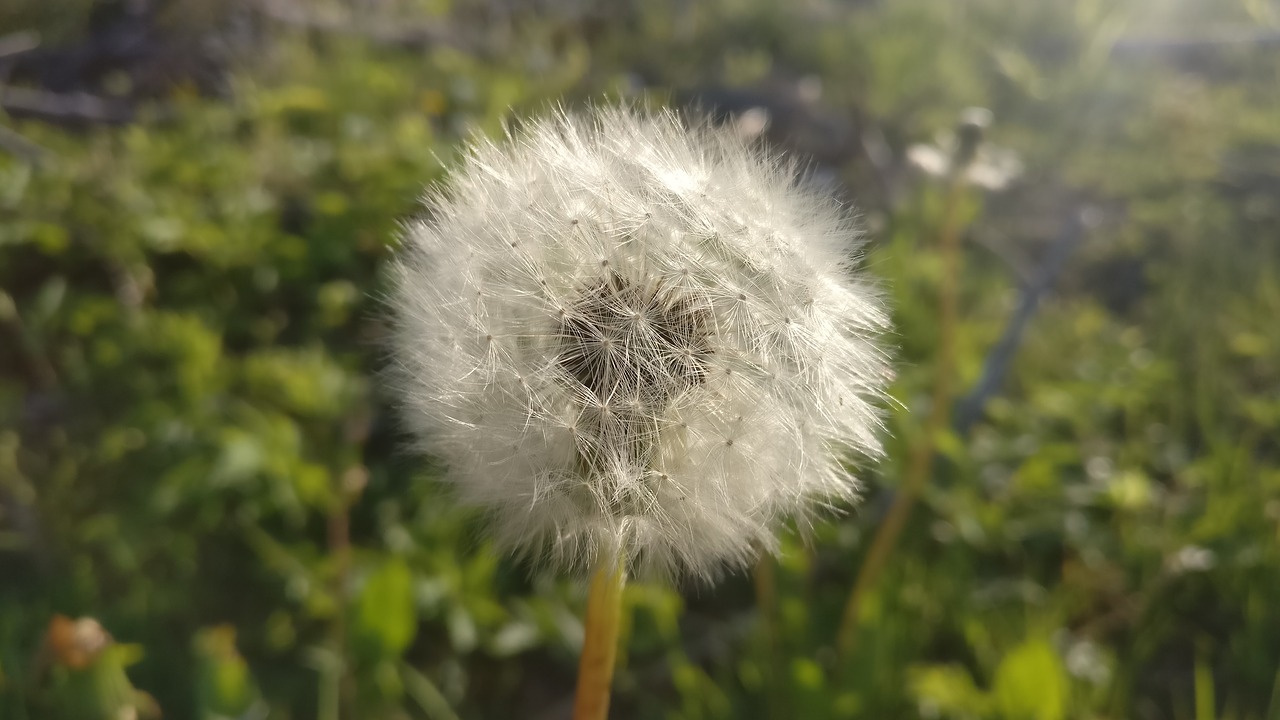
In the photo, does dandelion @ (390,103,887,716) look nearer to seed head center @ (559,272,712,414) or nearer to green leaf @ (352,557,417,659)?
seed head center @ (559,272,712,414)

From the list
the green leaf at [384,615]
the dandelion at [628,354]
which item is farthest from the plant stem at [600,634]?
the green leaf at [384,615]

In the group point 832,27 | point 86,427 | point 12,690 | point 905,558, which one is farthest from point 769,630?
point 832,27

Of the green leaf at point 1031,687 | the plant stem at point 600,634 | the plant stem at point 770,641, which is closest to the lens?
the plant stem at point 600,634

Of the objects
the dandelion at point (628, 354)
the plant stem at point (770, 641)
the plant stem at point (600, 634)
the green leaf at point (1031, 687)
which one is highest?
the dandelion at point (628, 354)

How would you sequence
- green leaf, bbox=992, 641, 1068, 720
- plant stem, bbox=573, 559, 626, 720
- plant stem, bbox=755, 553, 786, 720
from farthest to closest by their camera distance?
plant stem, bbox=755, 553, 786, 720 → green leaf, bbox=992, 641, 1068, 720 → plant stem, bbox=573, 559, 626, 720

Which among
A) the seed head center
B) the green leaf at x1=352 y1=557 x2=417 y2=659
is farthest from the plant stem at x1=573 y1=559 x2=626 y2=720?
the green leaf at x1=352 y1=557 x2=417 y2=659

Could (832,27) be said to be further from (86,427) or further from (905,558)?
(86,427)

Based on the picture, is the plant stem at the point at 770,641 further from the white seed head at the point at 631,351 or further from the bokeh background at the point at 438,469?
the white seed head at the point at 631,351
